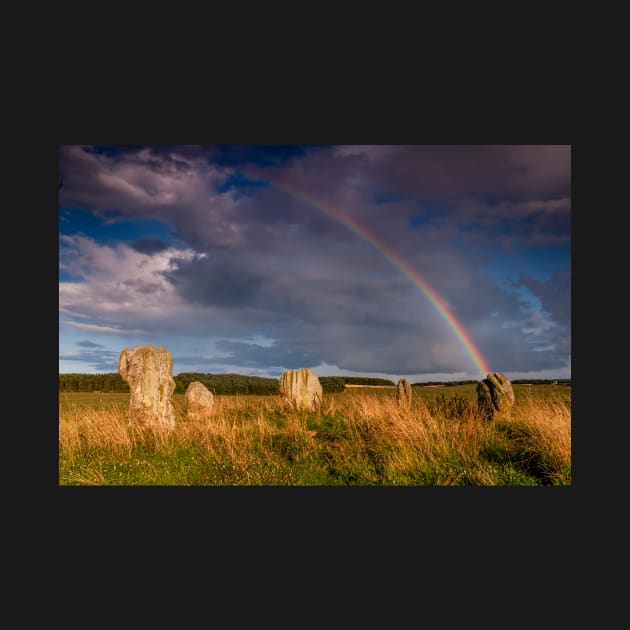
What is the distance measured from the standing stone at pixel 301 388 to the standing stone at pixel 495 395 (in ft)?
16.6

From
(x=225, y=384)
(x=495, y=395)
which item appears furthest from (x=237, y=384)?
(x=495, y=395)

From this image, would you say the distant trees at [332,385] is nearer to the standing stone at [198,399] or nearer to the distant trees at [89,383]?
the standing stone at [198,399]

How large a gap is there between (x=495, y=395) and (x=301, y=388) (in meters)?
5.99

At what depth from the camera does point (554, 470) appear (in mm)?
7031

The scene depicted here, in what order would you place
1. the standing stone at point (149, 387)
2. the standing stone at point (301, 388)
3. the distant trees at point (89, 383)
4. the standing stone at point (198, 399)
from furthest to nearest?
the distant trees at point (89, 383) < the standing stone at point (198, 399) < the standing stone at point (301, 388) < the standing stone at point (149, 387)

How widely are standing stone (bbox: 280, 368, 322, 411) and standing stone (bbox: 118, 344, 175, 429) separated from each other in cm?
433

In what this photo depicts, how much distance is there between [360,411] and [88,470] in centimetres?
611

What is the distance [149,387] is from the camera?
9.81m

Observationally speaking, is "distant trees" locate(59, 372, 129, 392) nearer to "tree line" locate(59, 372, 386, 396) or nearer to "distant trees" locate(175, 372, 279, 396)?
"tree line" locate(59, 372, 386, 396)

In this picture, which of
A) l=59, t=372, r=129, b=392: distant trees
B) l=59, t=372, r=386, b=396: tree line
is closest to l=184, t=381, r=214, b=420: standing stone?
l=59, t=372, r=386, b=396: tree line

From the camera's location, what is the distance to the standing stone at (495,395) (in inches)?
464

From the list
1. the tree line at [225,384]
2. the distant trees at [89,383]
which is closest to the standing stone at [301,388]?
the tree line at [225,384]

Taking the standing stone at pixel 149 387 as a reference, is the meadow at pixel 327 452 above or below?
below

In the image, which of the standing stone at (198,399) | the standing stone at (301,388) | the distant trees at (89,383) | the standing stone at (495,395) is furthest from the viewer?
the distant trees at (89,383)
